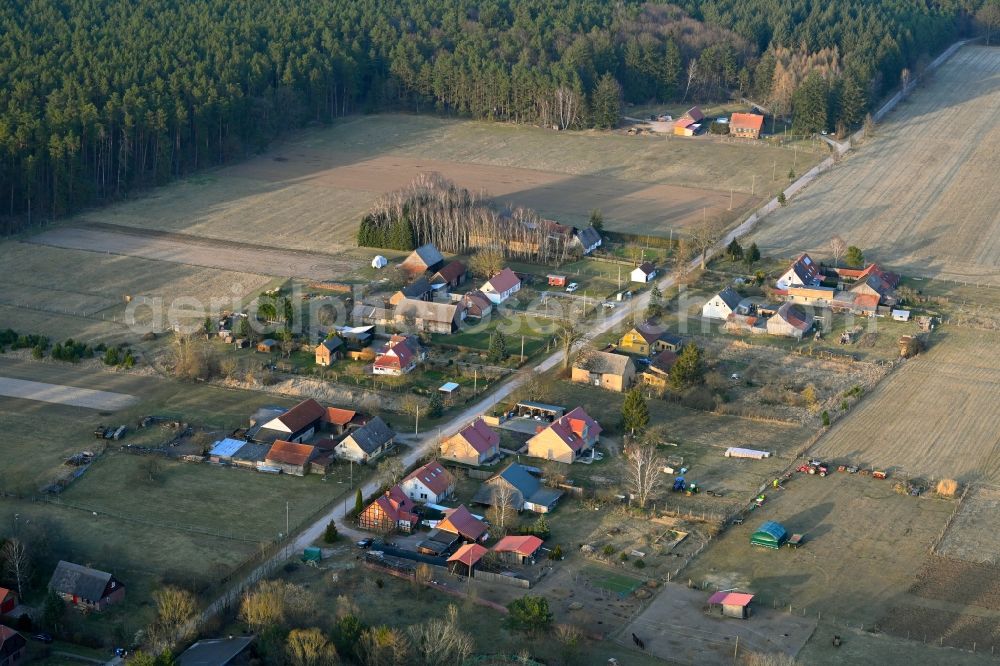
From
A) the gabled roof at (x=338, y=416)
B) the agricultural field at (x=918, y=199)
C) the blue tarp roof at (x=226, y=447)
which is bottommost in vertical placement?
the blue tarp roof at (x=226, y=447)

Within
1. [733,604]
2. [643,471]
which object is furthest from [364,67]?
[733,604]

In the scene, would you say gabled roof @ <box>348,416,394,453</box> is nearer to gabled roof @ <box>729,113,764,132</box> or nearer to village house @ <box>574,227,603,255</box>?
village house @ <box>574,227,603,255</box>

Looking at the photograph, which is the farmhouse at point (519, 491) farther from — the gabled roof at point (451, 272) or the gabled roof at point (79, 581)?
the gabled roof at point (451, 272)

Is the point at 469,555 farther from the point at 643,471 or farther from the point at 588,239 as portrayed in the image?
the point at 588,239

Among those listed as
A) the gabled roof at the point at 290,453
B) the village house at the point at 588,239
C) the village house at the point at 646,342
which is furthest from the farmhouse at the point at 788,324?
the gabled roof at the point at 290,453

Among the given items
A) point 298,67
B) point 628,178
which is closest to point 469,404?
point 628,178

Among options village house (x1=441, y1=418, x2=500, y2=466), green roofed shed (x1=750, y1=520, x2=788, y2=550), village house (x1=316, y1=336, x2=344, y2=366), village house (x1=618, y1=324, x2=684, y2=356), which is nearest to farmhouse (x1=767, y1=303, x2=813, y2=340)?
village house (x1=618, y1=324, x2=684, y2=356)
